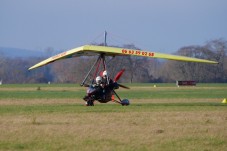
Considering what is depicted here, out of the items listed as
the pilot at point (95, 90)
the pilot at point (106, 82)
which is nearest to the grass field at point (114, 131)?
the pilot at point (95, 90)

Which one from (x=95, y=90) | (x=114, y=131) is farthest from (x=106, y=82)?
(x=114, y=131)

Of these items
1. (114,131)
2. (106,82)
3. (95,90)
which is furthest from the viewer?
(106,82)

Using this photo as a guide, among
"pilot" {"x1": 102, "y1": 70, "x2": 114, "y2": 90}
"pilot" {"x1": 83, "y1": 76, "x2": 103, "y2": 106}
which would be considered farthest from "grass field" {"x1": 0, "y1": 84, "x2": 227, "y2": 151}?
"pilot" {"x1": 102, "y1": 70, "x2": 114, "y2": 90}

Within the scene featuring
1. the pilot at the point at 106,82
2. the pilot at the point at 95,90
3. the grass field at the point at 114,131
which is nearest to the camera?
the grass field at the point at 114,131

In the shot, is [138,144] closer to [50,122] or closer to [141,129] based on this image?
[141,129]

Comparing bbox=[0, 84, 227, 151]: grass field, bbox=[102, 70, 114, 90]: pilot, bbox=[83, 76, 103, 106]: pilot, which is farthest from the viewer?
bbox=[102, 70, 114, 90]: pilot

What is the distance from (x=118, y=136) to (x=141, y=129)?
1.61 meters

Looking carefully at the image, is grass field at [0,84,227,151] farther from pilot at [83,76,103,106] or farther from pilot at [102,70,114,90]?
pilot at [102,70,114,90]

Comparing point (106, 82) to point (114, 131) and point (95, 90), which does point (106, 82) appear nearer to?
point (95, 90)

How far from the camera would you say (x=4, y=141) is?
1505 cm

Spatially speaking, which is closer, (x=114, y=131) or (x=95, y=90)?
(x=114, y=131)

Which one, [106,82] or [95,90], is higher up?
[106,82]

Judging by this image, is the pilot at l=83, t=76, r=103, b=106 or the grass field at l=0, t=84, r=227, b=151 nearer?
the grass field at l=0, t=84, r=227, b=151

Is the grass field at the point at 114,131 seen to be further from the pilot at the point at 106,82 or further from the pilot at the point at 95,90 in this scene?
the pilot at the point at 106,82
